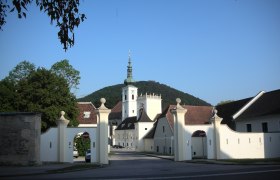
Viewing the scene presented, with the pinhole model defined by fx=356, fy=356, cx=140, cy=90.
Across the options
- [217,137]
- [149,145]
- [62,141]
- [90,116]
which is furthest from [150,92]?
[62,141]

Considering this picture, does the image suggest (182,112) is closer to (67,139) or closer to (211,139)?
(211,139)

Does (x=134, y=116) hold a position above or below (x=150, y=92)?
below

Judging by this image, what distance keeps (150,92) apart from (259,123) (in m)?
129

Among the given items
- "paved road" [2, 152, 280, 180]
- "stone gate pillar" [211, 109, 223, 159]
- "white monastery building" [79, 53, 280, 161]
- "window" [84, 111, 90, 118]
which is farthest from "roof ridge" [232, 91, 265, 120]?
"window" [84, 111, 90, 118]

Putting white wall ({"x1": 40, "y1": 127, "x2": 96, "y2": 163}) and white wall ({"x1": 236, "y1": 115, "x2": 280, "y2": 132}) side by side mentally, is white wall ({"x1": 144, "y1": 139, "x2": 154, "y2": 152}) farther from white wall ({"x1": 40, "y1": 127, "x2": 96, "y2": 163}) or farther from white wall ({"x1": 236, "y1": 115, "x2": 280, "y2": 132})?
white wall ({"x1": 40, "y1": 127, "x2": 96, "y2": 163})

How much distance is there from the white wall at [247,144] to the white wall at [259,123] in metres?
3.00

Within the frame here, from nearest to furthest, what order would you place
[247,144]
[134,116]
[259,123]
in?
[247,144]
[259,123]
[134,116]

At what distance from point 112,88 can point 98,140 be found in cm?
16083

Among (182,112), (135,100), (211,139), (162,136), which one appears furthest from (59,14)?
(135,100)

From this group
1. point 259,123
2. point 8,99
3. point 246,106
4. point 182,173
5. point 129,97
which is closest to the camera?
point 182,173

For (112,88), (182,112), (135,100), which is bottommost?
(182,112)

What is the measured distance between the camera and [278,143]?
3550 centimetres

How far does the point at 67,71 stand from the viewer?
54.2 m

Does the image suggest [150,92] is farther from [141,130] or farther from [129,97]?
[141,130]
